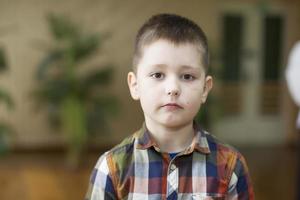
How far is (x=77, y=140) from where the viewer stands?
556 centimetres

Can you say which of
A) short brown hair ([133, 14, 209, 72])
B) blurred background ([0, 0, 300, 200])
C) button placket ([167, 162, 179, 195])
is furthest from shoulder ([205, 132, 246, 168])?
blurred background ([0, 0, 300, 200])

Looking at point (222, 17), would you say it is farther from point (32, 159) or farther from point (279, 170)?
point (32, 159)

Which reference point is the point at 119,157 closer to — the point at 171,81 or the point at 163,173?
the point at 163,173

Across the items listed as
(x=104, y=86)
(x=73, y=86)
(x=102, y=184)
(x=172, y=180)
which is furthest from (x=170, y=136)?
(x=104, y=86)

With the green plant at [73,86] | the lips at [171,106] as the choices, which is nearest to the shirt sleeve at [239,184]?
the lips at [171,106]

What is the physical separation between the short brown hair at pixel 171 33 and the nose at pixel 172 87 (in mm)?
100

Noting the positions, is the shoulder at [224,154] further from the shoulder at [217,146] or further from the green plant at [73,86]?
the green plant at [73,86]

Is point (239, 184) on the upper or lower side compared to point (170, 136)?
lower

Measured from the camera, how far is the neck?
45.5 inches

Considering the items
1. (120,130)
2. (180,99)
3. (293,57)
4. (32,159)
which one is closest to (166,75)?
(180,99)

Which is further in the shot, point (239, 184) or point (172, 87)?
point (239, 184)

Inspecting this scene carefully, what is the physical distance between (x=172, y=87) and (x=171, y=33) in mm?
145

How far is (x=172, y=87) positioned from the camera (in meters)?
1.05

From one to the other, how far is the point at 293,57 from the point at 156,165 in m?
1.90
